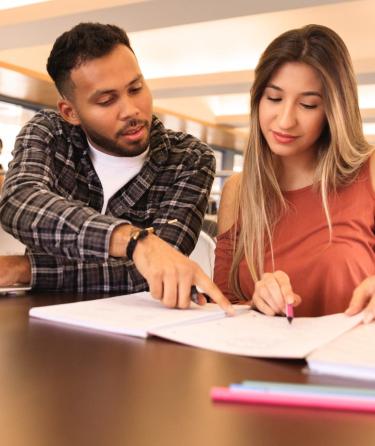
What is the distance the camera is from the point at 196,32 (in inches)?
222

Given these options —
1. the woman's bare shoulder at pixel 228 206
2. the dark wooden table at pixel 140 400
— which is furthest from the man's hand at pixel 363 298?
the woman's bare shoulder at pixel 228 206

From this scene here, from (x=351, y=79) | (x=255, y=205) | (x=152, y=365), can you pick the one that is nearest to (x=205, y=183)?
(x=255, y=205)

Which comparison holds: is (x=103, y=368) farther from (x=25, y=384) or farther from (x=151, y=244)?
(x=151, y=244)

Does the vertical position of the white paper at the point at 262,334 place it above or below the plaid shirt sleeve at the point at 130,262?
below

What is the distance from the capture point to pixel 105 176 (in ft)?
4.62

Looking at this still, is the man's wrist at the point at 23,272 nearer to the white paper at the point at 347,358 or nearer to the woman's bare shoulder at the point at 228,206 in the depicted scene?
the woman's bare shoulder at the point at 228,206

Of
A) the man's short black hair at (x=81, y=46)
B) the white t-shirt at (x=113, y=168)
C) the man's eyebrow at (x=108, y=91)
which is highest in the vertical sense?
the man's short black hair at (x=81, y=46)

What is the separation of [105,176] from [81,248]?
368 millimetres

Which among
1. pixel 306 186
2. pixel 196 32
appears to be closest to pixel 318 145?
pixel 306 186

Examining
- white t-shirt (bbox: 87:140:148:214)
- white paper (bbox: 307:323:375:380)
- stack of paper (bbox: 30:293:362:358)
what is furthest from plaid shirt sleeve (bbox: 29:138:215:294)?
white paper (bbox: 307:323:375:380)

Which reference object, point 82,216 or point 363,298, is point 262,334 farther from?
point 82,216

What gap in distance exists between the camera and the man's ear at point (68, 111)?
1.46 m

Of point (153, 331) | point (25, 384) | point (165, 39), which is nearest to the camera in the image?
point (25, 384)

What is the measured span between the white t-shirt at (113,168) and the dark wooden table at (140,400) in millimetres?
703
